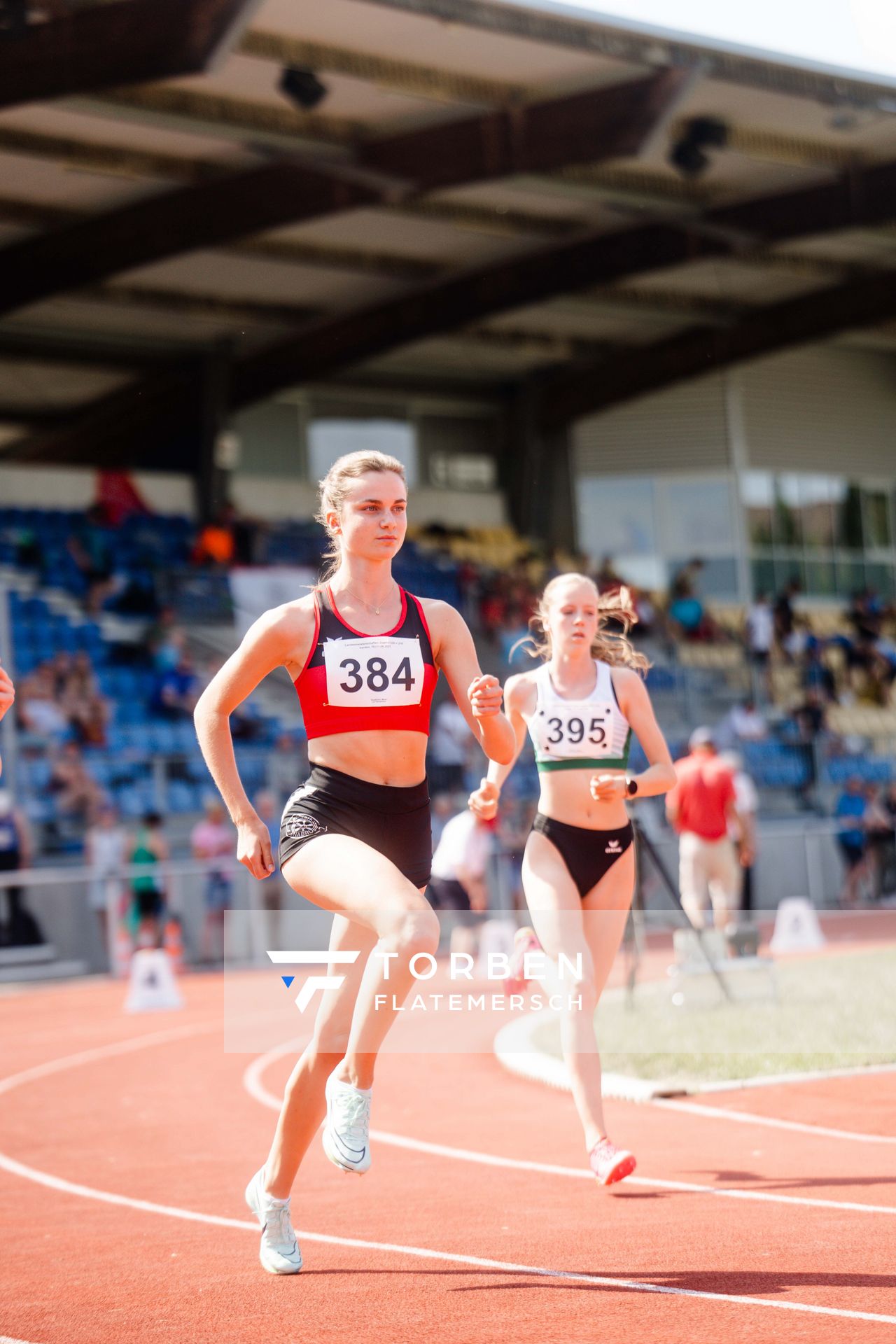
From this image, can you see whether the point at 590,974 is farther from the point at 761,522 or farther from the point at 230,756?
the point at 761,522

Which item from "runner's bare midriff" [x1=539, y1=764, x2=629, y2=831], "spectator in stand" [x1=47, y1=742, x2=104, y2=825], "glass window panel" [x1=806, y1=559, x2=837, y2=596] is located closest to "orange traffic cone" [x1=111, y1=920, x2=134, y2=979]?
"spectator in stand" [x1=47, y1=742, x2=104, y2=825]

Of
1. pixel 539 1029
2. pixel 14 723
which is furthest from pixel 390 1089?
pixel 14 723

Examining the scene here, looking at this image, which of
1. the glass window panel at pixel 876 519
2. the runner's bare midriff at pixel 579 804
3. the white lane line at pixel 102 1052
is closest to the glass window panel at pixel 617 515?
the glass window panel at pixel 876 519

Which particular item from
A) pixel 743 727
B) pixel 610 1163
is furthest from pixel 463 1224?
pixel 743 727

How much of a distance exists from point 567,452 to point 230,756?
29893mm

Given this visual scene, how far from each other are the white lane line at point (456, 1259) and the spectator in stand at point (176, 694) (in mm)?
14378

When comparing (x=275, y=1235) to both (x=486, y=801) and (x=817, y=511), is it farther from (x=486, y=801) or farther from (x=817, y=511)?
(x=817, y=511)

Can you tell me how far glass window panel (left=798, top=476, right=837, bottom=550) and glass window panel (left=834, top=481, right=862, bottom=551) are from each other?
0.76 feet

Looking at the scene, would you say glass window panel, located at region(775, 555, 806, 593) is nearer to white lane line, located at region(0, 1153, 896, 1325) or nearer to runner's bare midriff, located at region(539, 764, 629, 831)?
runner's bare midriff, located at region(539, 764, 629, 831)

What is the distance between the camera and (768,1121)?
27.2 ft

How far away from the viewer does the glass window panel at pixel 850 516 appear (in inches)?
1443

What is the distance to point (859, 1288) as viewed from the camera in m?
4.88

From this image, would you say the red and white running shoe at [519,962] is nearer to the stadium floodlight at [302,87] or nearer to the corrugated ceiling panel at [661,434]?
the stadium floodlight at [302,87]

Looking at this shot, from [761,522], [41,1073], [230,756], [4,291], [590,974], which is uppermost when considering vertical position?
[4,291]
